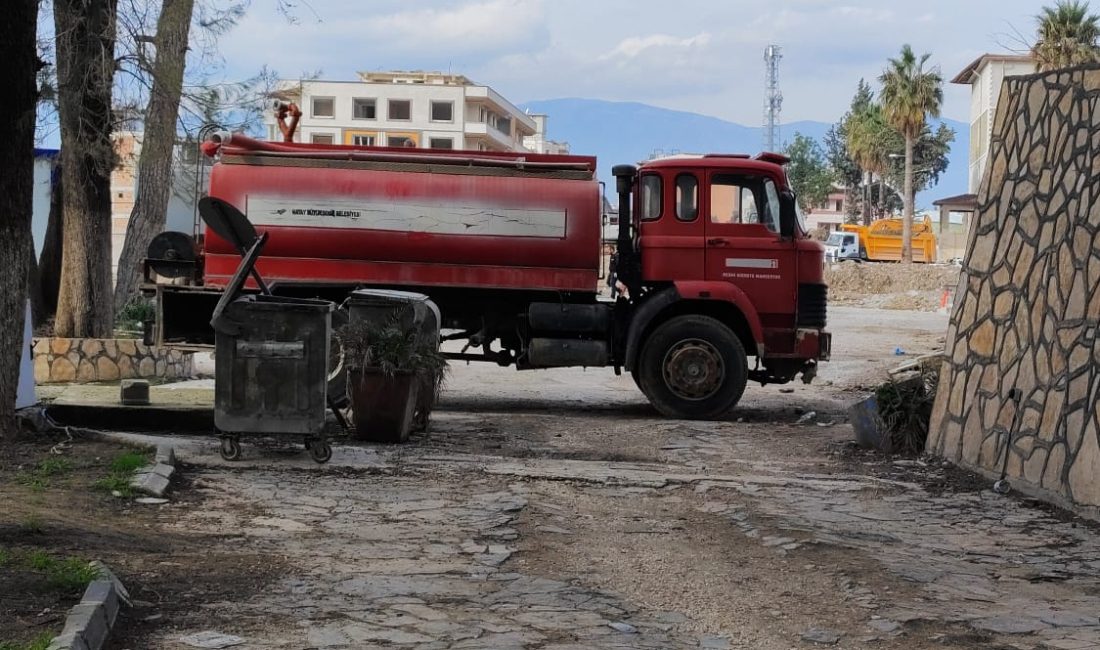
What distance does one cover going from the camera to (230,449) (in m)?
9.70

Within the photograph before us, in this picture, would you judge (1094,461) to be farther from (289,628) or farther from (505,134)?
(505,134)

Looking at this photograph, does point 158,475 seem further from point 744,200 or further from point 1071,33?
point 1071,33

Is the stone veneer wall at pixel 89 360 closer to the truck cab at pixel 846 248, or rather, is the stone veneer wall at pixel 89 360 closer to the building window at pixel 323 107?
the truck cab at pixel 846 248

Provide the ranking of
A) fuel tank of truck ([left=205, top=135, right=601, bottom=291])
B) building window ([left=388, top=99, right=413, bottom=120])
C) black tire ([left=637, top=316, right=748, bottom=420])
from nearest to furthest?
fuel tank of truck ([left=205, top=135, right=601, bottom=291]) < black tire ([left=637, top=316, right=748, bottom=420]) < building window ([left=388, top=99, right=413, bottom=120])

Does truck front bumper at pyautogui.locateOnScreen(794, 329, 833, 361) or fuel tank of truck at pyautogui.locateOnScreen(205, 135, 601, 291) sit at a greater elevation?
fuel tank of truck at pyautogui.locateOnScreen(205, 135, 601, 291)

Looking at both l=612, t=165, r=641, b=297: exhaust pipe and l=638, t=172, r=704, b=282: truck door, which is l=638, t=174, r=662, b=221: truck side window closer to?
l=638, t=172, r=704, b=282: truck door

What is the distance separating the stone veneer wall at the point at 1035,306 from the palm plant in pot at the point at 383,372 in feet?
15.0

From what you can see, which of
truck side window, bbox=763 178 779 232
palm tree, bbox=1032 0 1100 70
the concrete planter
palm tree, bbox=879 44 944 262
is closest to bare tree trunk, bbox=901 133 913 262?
palm tree, bbox=879 44 944 262

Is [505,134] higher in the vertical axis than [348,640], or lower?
higher

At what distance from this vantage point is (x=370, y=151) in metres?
14.5

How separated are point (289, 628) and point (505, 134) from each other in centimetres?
9051

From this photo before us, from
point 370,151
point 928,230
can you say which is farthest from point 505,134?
point 370,151

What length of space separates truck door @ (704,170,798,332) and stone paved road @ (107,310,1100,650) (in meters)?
2.85

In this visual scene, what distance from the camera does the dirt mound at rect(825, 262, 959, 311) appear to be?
50.1 meters
